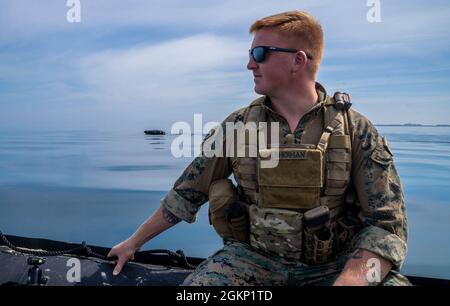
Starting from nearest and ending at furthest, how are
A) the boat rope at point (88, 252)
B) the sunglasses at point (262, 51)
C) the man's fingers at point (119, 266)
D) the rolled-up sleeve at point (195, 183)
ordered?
the sunglasses at point (262, 51) → the rolled-up sleeve at point (195, 183) → the man's fingers at point (119, 266) → the boat rope at point (88, 252)

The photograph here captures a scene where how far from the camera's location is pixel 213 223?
95.3 inches

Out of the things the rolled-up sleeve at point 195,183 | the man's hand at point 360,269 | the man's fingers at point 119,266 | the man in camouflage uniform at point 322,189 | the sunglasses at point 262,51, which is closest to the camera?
the man's hand at point 360,269

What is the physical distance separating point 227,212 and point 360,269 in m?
0.63

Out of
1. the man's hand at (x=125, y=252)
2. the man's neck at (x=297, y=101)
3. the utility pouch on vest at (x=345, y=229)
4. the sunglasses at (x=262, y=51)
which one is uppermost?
the sunglasses at (x=262, y=51)

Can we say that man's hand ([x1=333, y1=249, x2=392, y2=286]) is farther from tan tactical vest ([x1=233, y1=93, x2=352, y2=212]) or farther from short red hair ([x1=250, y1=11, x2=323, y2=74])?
short red hair ([x1=250, y1=11, x2=323, y2=74])

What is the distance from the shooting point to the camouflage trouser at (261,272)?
7.15 ft

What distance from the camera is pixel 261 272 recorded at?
2.22 m

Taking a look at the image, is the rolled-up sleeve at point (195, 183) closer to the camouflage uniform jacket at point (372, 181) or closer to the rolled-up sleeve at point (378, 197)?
the camouflage uniform jacket at point (372, 181)

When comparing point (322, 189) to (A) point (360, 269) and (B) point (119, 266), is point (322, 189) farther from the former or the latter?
(B) point (119, 266)

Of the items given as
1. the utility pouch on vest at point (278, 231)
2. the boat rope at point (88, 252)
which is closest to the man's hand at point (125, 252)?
the boat rope at point (88, 252)

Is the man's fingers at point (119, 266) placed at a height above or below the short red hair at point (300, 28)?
below

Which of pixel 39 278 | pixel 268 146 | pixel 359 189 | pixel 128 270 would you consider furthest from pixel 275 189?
pixel 39 278

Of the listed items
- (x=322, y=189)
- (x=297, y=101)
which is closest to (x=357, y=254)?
(x=322, y=189)
